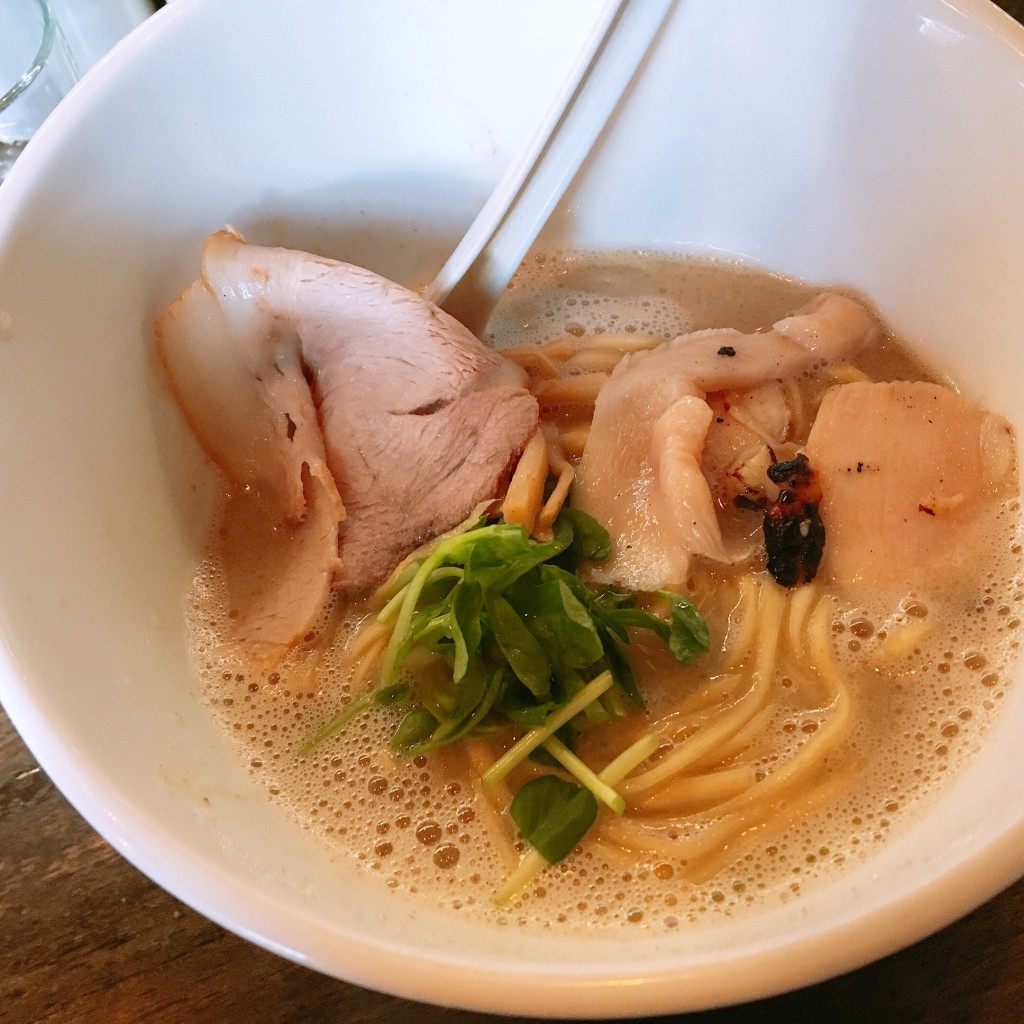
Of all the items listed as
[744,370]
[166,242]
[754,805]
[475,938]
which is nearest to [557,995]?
[475,938]

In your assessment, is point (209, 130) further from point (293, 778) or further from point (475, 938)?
point (475, 938)

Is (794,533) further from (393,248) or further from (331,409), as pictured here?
(393,248)

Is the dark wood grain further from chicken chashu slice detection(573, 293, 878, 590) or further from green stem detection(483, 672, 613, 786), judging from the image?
chicken chashu slice detection(573, 293, 878, 590)

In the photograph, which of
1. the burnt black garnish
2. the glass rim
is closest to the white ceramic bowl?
the burnt black garnish

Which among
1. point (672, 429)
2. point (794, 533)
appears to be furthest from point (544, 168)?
point (794, 533)

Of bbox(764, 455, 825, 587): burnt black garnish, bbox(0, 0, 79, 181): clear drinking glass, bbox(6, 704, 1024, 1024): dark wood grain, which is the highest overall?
bbox(764, 455, 825, 587): burnt black garnish

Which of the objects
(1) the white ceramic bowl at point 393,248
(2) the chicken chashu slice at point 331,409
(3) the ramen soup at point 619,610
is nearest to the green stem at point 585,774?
(3) the ramen soup at point 619,610
